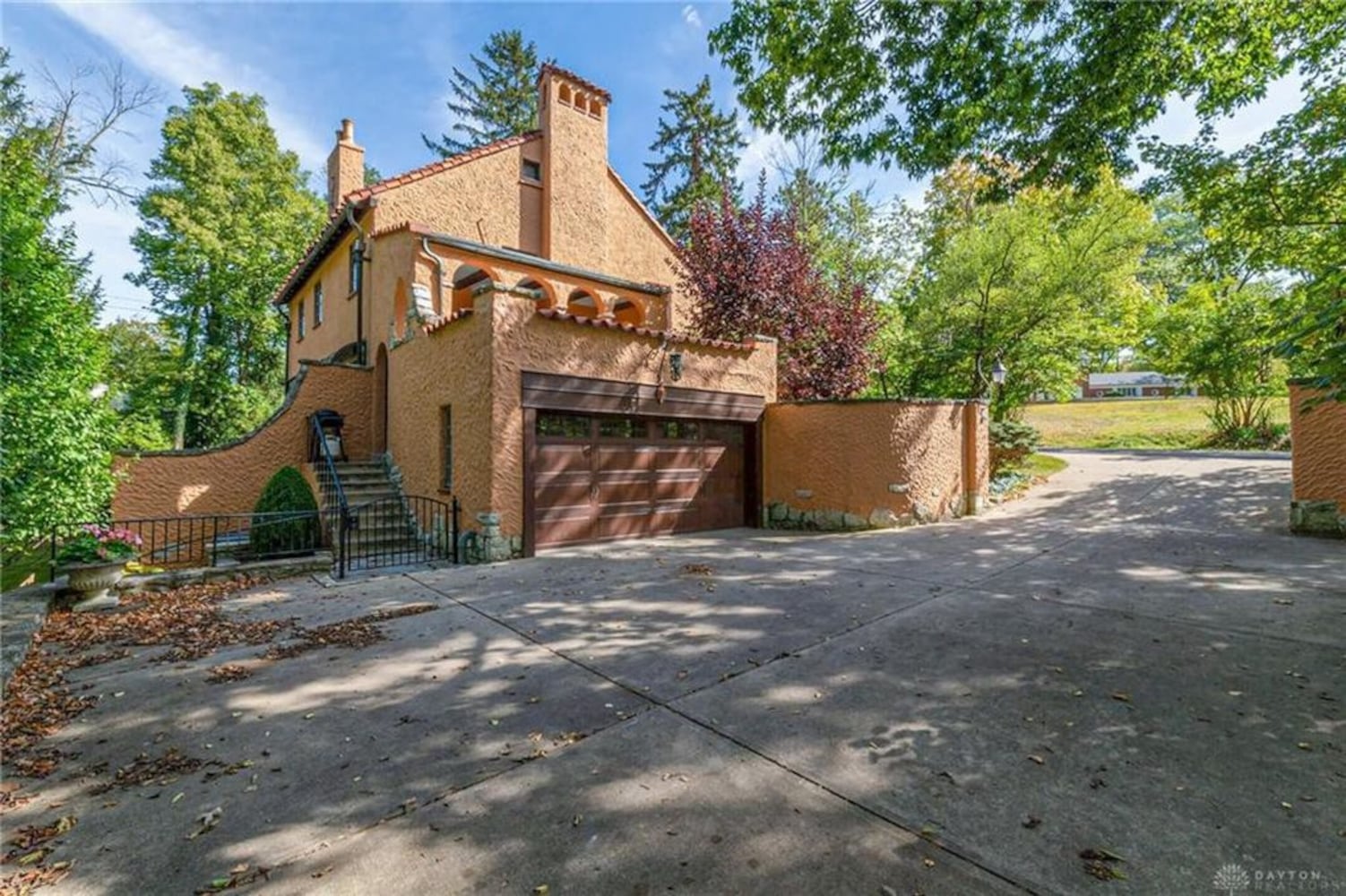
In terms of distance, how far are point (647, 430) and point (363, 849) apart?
293 inches

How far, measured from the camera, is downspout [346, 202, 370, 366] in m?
11.4

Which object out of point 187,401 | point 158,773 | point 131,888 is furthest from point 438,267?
point 187,401

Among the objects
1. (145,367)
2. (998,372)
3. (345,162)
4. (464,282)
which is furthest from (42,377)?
(145,367)

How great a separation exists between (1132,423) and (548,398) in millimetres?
26959

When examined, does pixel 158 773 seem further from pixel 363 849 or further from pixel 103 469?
pixel 103 469

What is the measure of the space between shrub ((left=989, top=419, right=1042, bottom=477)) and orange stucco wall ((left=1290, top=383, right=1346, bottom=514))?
506cm

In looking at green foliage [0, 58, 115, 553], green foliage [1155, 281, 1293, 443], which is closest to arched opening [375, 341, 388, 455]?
green foliage [0, 58, 115, 553]

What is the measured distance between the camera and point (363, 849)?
2.07 meters

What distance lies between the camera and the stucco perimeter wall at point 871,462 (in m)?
9.66

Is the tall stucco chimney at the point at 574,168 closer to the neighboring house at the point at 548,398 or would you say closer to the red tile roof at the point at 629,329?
the neighboring house at the point at 548,398

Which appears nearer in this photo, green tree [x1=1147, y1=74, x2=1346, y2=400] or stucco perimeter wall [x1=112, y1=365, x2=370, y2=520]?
green tree [x1=1147, y1=74, x2=1346, y2=400]

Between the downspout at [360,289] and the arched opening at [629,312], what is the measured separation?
5397mm

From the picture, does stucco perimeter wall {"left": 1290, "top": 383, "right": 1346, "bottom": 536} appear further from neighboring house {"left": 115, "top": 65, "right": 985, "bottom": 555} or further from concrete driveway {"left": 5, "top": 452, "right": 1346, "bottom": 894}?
neighboring house {"left": 115, "top": 65, "right": 985, "bottom": 555}

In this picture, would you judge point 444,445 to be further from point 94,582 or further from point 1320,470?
point 1320,470
